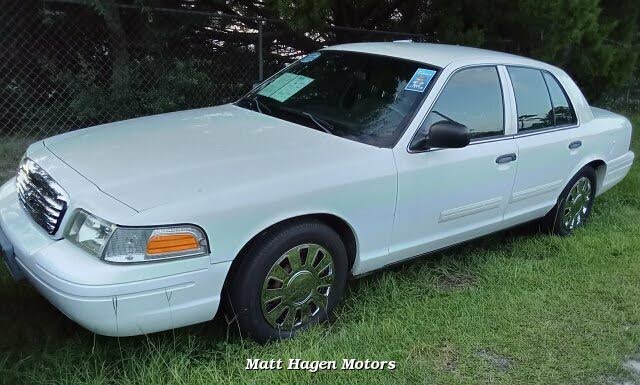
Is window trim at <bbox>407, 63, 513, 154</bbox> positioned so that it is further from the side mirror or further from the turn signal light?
the turn signal light

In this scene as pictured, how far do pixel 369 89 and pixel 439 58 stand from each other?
1.78ft

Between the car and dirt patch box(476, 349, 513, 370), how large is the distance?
0.75 m

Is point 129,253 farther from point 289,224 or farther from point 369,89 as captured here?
point 369,89

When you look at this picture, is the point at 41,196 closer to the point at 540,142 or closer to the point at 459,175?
the point at 459,175

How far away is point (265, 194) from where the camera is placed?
287 cm

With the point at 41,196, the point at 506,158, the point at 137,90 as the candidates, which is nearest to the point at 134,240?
the point at 41,196

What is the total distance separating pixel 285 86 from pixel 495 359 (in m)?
2.31

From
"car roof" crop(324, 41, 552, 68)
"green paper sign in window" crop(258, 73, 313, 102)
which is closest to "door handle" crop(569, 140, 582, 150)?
"car roof" crop(324, 41, 552, 68)

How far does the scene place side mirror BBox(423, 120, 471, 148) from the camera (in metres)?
3.45

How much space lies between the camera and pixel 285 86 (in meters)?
4.24

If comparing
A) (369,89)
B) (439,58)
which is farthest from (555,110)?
(369,89)

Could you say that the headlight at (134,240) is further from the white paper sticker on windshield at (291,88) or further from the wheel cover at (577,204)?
the wheel cover at (577,204)

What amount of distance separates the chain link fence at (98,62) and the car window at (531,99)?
3.13 metres

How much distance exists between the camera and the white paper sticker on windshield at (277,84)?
169 inches
